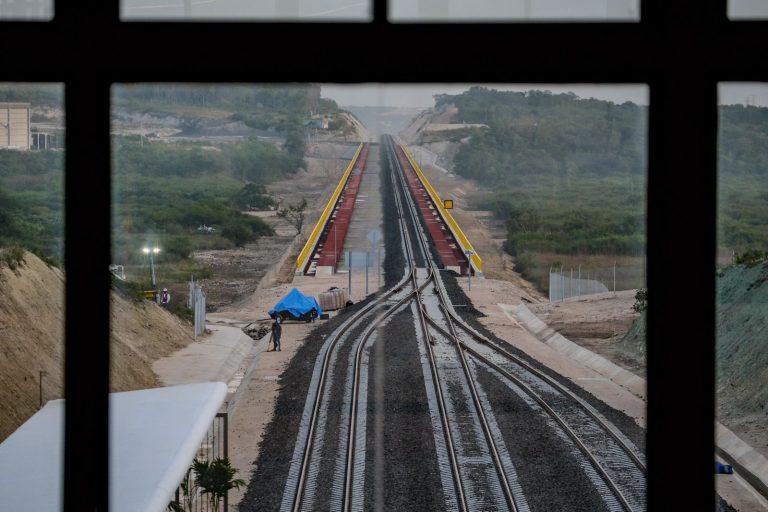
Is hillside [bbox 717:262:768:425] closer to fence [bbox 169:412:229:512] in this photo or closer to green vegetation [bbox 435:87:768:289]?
green vegetation [bbox 435:87:768:289]

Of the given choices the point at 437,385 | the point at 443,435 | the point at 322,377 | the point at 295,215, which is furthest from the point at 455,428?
the point at 295,215

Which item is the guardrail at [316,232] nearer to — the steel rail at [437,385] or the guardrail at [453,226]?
the steel rail at [437,385]

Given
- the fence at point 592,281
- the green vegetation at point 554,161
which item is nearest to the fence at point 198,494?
the fence at point 592,281

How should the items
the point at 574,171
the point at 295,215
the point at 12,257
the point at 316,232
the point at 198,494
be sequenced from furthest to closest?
the point at 574,171, the point at 295,215, the point at 316,232, the point at 12,257, the point at 198,494

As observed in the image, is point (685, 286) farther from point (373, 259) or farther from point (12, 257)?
point (373, 259)

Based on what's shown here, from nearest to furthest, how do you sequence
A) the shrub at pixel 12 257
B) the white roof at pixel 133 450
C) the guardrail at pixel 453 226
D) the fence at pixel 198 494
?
the white roof at pixel 133 450, the fence at pixel 198 494, the shrub at pixel 12 257, the guardrail at pixel 453 226

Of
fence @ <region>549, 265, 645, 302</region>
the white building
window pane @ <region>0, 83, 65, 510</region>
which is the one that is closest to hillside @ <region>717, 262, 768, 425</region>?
fence @ <region>549, 265, 645, 302</region>
